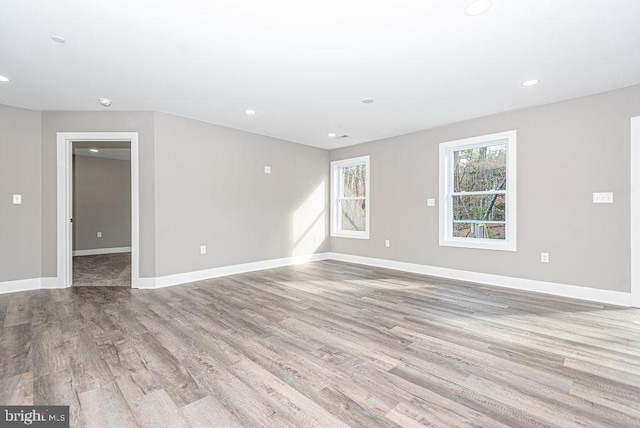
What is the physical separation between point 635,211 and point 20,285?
7.41 metres

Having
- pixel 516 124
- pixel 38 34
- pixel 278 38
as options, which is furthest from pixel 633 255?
pixel 38 34

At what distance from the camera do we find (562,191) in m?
3.69

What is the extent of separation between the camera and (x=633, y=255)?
3238 millimetres

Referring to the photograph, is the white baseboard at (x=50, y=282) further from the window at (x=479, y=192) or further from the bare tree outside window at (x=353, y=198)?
the window at (x=479, y=192)

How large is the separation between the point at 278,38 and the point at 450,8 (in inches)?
49.6

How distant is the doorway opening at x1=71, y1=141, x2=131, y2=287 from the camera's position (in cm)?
698

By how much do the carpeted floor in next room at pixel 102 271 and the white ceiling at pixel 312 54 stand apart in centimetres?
244

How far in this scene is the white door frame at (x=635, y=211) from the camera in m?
3.21

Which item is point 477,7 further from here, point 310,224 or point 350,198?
point 310,224

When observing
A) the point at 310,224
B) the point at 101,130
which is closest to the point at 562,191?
the point at 310,224

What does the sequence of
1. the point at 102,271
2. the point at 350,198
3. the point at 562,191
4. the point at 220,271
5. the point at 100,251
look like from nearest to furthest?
the point at 562,191 < the point at 220,271 < the point at 102,271 < the point at 350,198 < the point at 100,251

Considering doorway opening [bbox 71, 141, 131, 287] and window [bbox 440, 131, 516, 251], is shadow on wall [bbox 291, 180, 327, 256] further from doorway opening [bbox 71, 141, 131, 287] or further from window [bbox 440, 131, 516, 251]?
doorway opening [bbox 71, 141, 131, 287]

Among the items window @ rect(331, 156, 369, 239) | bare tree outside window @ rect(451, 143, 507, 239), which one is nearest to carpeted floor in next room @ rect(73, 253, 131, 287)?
window @ rect(331, 156, 369, 239)

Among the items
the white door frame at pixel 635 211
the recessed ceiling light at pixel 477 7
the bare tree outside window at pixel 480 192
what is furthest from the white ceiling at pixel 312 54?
the bare tree outside window at pixel 480 192
